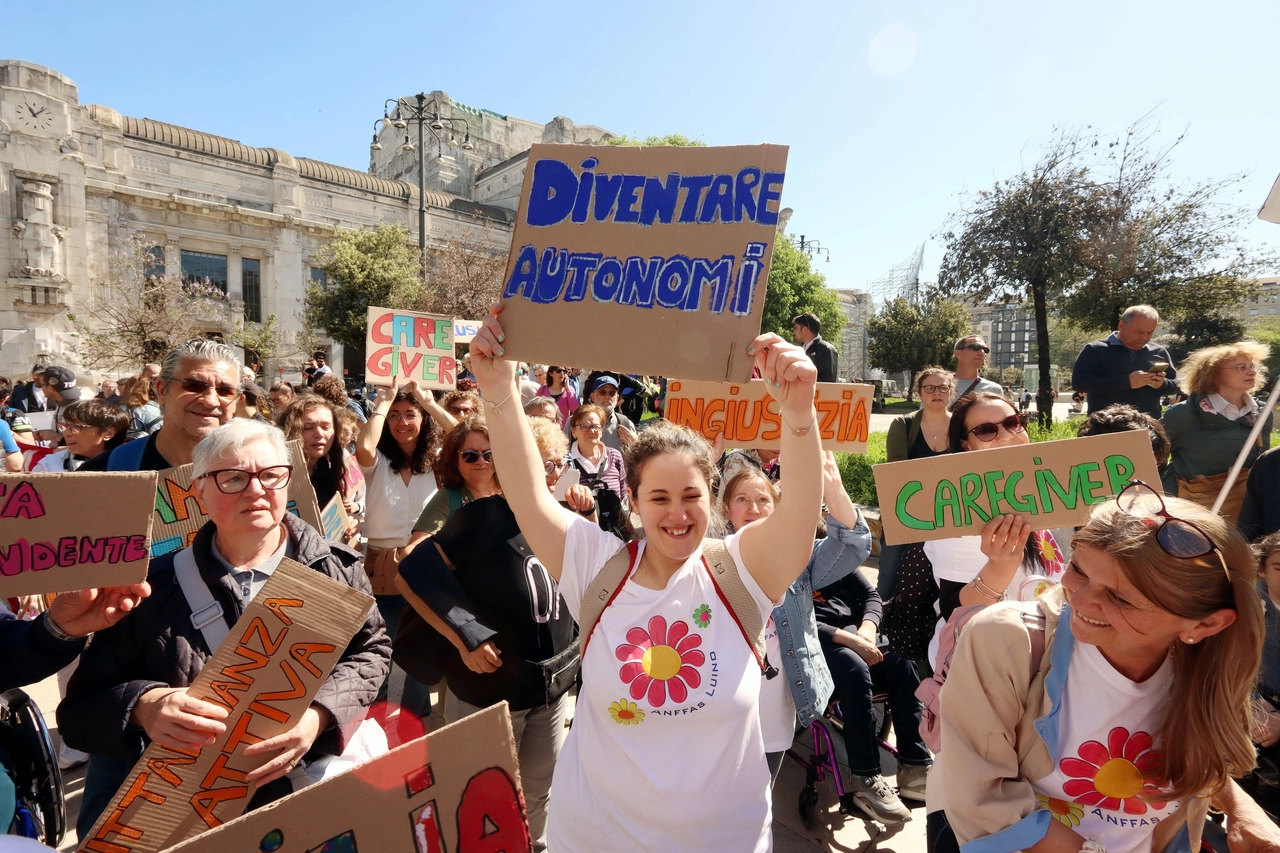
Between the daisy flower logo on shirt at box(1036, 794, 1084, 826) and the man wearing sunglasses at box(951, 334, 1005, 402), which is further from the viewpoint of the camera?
the man wearing sunglasses at box(951, 334, 1005, 402)

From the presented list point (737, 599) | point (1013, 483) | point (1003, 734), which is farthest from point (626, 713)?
point (1013, 483)

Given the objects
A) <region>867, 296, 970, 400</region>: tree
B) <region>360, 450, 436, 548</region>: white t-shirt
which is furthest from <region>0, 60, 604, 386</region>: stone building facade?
<region>360, 450, 436, 548</region>: white t-shirt

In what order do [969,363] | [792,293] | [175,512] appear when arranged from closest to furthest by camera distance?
[175,512] < [969,363] < [792,293]

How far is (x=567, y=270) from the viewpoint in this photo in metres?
1.97

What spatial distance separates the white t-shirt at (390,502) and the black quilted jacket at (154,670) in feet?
6.76

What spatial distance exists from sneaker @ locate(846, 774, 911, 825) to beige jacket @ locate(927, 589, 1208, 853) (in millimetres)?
1557

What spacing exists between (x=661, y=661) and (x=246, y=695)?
0.97 metres

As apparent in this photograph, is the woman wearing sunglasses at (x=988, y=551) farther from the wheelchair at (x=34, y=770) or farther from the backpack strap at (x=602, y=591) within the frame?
the wheelchair at (x=34, y=770)

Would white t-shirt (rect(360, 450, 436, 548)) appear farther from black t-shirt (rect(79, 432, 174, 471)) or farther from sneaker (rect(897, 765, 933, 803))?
sneaker (rect(897, 765, 933, 803))

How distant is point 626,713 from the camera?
168 cm

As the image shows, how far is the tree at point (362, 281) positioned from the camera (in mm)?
27734

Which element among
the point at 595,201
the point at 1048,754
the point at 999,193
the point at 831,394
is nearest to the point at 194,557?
the point at 595,201

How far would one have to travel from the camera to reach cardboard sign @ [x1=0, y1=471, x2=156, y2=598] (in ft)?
5.35

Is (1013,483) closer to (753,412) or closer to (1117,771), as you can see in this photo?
(1117,771)
